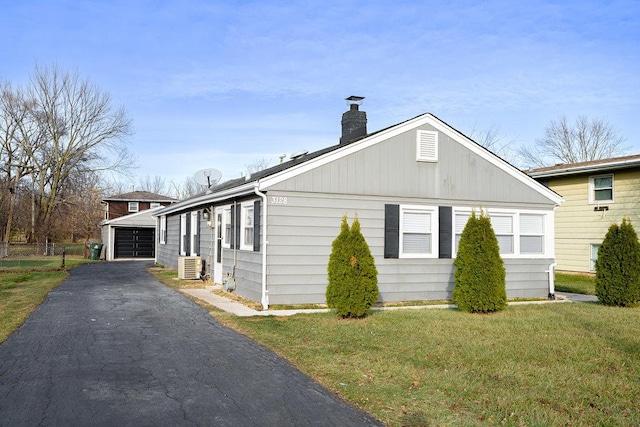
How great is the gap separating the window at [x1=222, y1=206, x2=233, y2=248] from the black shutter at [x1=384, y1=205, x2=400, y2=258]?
4.26 metres

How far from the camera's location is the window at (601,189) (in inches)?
709

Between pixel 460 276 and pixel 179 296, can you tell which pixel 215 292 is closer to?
pixel 179 296

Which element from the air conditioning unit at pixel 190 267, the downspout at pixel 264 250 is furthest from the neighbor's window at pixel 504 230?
the air conditioning unit at pixel 190 267

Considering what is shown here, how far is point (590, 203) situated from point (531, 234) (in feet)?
20.8

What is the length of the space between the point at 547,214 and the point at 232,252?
8426mm

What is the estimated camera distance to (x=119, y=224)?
→ 31.8m

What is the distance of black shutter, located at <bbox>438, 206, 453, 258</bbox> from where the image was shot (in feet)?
41.4

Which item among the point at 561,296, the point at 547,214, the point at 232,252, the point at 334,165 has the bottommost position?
the point at 561,296

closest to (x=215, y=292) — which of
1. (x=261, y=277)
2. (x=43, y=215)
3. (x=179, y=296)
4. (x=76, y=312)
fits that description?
(x=179, y=296)

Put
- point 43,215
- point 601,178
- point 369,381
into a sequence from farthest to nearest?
1. point 43,215
2. point 601,178
3. point 369,381

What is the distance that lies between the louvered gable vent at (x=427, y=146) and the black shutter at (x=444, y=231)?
1.25 meters

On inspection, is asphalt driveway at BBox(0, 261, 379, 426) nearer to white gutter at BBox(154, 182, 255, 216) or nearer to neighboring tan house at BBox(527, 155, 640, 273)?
white gutter at BBox(154, 182, 255, 216)

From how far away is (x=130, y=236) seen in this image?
32.8 metres

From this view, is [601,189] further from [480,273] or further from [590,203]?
[480,273]
